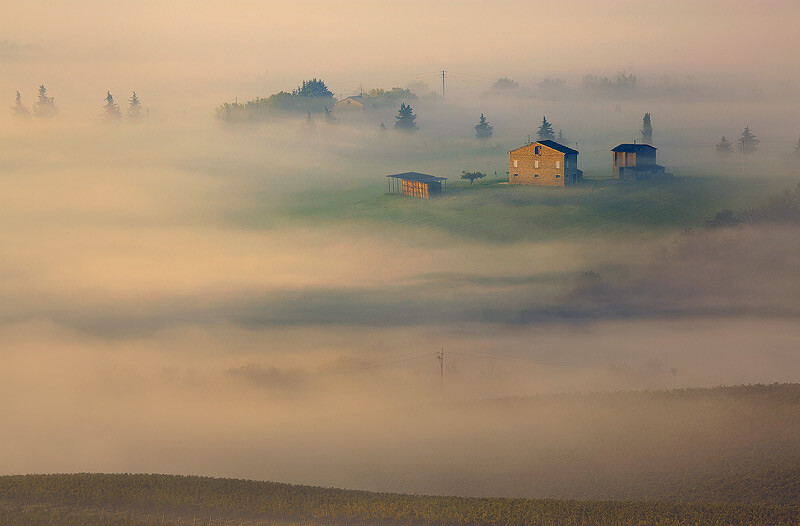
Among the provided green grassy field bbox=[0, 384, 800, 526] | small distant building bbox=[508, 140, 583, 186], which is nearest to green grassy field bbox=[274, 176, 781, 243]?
small distant building bbox=[508, 140, 583, 186]

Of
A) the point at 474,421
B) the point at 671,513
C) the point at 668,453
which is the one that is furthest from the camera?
the point at 474,421

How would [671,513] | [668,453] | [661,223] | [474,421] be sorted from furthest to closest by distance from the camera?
[661,223], [474,421], [668,453], [671,513]

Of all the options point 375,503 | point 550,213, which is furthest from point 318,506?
point 550,213

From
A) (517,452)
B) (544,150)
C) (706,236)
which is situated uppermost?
(544,150)

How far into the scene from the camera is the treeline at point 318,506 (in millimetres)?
86938

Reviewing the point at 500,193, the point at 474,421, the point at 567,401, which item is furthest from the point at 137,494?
the point at 500,193

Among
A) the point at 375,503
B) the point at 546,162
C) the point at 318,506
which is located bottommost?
the point at 375,503

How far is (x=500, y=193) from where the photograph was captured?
196 meters

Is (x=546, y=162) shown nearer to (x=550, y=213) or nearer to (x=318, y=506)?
(x=550, y=213)

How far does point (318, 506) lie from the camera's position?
90750mm

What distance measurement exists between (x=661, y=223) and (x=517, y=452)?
8624 cm

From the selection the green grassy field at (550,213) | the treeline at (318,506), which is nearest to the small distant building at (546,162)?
the green grassy field at (550,213)

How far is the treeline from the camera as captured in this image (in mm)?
86938

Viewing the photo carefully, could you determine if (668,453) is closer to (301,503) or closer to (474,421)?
(474,421)
